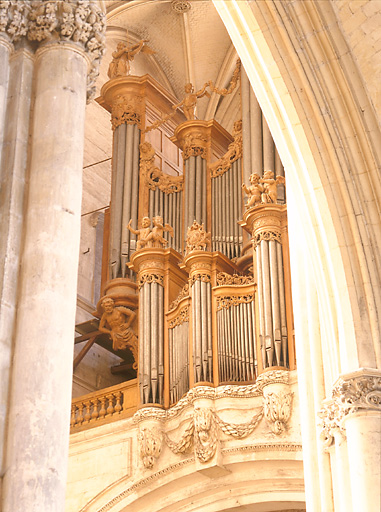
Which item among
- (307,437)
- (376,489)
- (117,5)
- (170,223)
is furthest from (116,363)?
(376,489)

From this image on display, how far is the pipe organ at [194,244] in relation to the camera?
998 cm

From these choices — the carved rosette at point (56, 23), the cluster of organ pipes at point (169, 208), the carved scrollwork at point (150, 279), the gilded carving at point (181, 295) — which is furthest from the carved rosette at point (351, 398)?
the cluster of organ pipes at point (169, 208)

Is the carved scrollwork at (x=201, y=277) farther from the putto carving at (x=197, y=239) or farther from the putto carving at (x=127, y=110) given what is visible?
the putto carving at (x=127, y=110)

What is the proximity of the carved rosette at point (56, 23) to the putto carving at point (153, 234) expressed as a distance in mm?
5614

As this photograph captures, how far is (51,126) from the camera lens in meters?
5.13

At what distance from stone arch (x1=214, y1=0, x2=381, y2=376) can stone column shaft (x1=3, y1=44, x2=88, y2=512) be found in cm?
174

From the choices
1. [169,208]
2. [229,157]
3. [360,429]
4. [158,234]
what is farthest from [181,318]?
[360,429]

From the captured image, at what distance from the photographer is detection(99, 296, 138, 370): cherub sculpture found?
1134 cm

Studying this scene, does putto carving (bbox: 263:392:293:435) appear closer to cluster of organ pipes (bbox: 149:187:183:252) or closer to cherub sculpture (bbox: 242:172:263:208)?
cherub sculpture (bbox: 242:172:263:208)

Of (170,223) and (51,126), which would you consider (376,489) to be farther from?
(170,223)

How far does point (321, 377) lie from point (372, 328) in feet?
1.92

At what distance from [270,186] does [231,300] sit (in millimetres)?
1255

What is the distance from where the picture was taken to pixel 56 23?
5.38m

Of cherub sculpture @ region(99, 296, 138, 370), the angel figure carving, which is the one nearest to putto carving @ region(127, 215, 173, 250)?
cherub sculpture @ region(99, 296, 138, 370)
